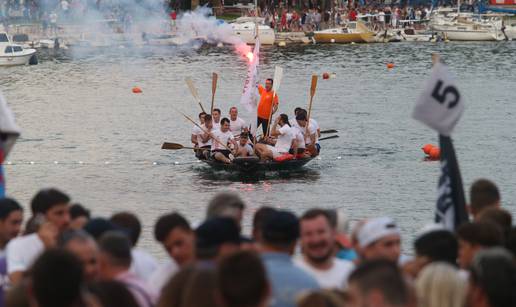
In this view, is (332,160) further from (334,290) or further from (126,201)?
(334,290)

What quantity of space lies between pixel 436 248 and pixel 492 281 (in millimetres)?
1237

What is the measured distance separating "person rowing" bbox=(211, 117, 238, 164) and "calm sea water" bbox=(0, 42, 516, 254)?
625mm

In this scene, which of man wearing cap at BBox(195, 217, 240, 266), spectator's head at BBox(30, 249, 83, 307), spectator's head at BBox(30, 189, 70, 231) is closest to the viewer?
spectator's head at BBox(30, 249, 83, 307)

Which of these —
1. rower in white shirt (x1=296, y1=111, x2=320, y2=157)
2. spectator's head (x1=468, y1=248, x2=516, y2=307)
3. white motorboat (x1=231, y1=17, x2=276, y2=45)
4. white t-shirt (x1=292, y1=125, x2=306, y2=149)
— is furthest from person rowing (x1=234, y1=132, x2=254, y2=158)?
white motorboat (x1=231, y1=17, x2=276, y2=45)

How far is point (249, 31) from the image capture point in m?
70.3

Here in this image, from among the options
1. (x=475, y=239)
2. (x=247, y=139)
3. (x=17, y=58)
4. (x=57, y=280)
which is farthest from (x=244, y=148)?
(x=17, y=58)

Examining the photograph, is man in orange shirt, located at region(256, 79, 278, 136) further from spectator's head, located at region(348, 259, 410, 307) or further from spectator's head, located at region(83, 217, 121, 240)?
spectator's head, located at region(348, 259, 410, 307)

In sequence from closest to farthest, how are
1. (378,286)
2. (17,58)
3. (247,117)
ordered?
(378,286)
(247,117)
(17,58)

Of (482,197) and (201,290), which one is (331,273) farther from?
(482,197)

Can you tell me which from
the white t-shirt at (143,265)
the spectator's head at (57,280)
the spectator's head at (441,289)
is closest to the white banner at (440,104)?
the white t-shirt at (143,265)

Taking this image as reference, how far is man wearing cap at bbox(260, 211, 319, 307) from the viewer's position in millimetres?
8070

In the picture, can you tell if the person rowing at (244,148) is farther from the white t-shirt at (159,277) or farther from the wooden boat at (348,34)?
the wooden boat at (348,34)

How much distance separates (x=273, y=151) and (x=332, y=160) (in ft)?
14.8

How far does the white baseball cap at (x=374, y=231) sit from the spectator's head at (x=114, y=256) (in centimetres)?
167
